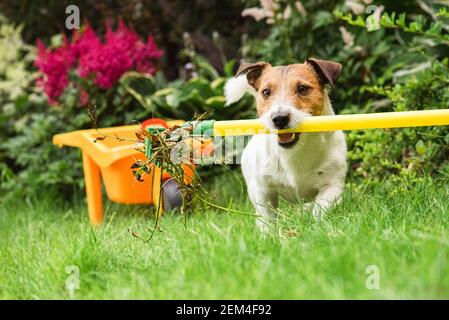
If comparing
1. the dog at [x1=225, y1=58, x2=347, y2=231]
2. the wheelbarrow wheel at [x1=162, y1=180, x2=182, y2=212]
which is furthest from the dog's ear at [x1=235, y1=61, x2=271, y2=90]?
the wheelbarrow wheel at [x1=162, y1=180, x2=182, y2=212]

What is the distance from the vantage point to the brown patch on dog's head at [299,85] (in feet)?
11.1

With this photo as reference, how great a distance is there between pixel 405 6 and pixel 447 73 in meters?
1.28

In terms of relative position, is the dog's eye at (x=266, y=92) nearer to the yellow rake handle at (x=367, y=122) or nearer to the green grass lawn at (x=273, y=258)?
the yellow rake handle at (x=367, y=122)

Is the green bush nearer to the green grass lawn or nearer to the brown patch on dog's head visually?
the green grass lawn

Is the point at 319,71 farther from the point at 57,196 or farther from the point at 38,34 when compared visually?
the point at 38,34

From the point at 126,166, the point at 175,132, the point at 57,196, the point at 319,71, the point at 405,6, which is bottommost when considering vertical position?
the point at 57,196

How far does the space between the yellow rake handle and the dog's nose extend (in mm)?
31

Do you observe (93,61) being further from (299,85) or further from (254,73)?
(299,85)

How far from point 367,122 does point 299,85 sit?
20.8 inches

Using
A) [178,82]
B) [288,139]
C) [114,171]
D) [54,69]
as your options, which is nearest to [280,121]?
[288,139]
